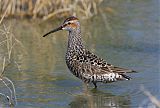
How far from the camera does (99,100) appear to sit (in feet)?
24.1

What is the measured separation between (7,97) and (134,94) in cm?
149

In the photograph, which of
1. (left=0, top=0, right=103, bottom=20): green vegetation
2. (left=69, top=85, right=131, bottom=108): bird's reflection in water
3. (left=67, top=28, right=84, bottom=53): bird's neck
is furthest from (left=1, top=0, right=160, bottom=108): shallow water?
(left=67, top=28, right=84, bottom=53): bird's neck

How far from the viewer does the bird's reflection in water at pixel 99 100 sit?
7.09 metres

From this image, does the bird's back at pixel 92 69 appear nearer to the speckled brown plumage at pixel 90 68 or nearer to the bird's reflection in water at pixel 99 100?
→ the speckled brown plumage at pixel 90 68

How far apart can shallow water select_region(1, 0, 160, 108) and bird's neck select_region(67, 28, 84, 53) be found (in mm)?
453

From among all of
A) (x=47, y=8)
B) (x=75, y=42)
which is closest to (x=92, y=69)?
(x=75, y=42)

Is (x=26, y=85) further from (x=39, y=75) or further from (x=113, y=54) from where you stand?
(x=113, y=54)

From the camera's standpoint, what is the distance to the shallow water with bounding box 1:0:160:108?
7355mm

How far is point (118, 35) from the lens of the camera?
10.5 meters

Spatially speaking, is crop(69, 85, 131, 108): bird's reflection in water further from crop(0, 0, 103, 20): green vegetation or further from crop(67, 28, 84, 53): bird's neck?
crop(0, 0, 103, 20): green vegetation

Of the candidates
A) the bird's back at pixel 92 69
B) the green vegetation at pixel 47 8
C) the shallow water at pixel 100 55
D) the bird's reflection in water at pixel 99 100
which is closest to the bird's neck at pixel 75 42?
the bird's back at pixel 92 69

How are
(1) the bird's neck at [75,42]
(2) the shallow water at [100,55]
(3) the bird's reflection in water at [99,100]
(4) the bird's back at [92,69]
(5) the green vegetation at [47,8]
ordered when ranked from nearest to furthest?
(3) the bird's reflection in water at [99,100] < (2) the shallow water at [100,55] < (4) the bird's back at [92,69] < (1) the bird's neck at [75,42] < (5) the green vegetation at [47,8]

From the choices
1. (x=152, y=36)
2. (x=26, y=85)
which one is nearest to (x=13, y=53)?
(x=26, y=85)

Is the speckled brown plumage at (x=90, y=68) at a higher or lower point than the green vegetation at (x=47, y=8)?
lower
